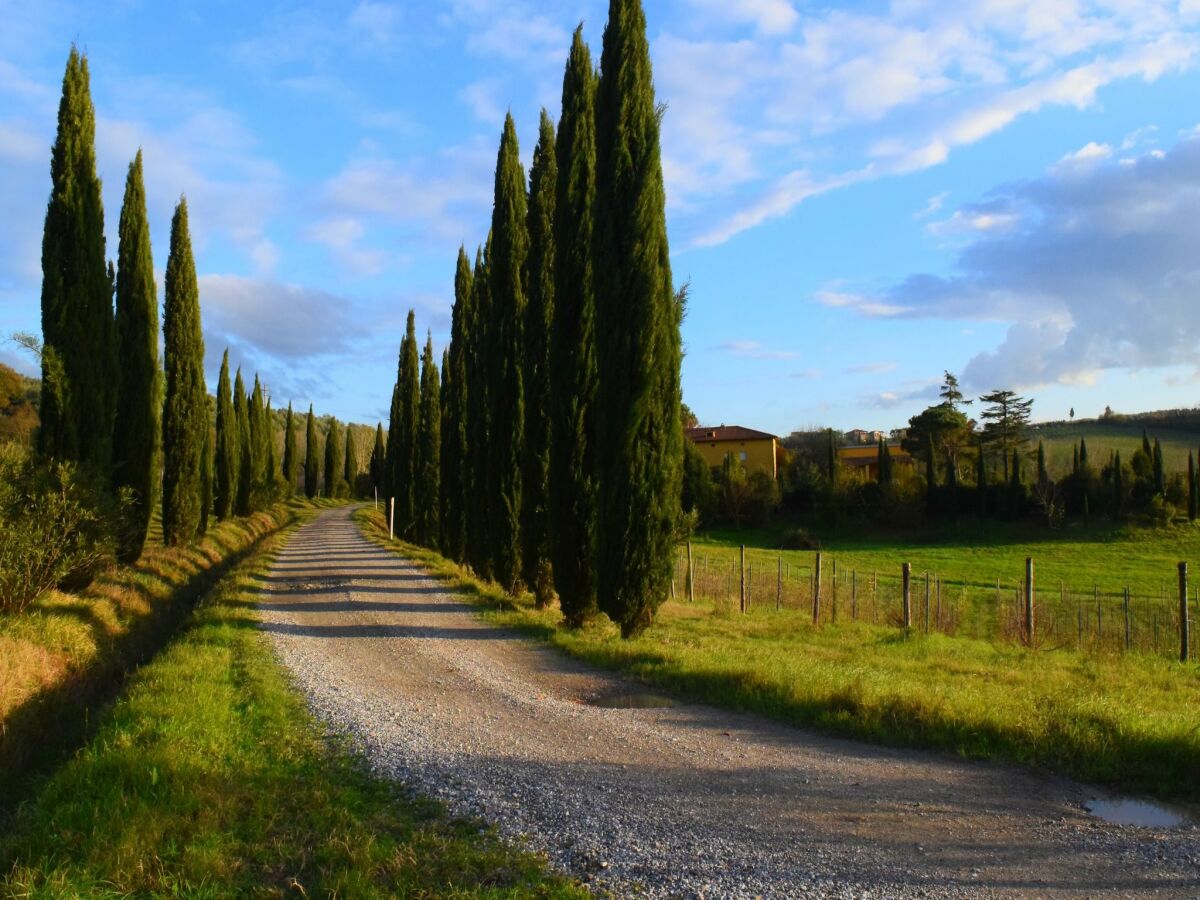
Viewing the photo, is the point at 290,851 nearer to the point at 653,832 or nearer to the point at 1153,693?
the point at 653,832

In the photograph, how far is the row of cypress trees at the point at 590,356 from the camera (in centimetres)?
1158

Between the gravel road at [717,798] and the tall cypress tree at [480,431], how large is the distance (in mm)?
9992

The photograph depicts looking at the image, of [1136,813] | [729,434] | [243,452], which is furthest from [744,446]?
[1136,813]

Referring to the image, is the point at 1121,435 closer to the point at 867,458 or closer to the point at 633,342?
Result: the point at 867,458

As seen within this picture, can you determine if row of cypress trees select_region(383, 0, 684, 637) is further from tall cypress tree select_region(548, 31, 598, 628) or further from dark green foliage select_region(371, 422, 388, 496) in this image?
dark green foliage select_region(371, 422, 388, 496)

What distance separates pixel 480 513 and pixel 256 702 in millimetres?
11906

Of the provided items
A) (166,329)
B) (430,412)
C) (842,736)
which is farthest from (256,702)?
(430,412)

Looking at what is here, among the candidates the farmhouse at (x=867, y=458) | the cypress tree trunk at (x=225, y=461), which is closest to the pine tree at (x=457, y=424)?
the cypress tree trunk at (x=225, y=461)

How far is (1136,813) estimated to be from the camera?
5.02m

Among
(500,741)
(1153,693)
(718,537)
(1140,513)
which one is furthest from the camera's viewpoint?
(718,537)

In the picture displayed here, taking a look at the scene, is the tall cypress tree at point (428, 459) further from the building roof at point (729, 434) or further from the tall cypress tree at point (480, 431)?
the building roof at point (729, 434)

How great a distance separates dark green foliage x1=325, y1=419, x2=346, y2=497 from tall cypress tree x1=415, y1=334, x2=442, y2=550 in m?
42.6

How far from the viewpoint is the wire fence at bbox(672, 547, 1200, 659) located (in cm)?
1587

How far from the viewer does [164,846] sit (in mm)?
4277
